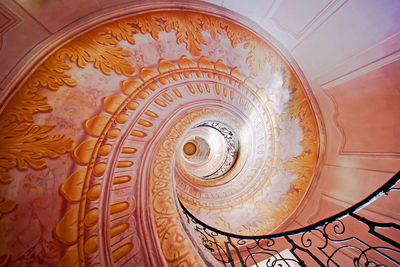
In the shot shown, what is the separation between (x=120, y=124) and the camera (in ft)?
6.53

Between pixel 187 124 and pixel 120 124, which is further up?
pixel 187 124

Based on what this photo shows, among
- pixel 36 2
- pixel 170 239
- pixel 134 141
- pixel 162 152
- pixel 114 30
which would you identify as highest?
pixel 114 30

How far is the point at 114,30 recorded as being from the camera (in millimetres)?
2094

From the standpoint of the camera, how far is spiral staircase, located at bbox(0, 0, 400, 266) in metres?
1.40

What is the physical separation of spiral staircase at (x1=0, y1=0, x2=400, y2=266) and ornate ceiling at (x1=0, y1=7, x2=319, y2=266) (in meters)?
0.01

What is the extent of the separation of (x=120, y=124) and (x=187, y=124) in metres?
1.40

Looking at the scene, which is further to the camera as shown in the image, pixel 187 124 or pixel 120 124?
pixel 187 124

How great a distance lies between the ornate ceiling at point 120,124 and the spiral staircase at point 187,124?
0.5 inches

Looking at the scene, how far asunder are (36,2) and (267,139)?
504cm

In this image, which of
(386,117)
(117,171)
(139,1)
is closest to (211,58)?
(139,1)

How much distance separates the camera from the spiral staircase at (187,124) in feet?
4.59

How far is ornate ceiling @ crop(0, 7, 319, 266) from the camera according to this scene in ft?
4.30

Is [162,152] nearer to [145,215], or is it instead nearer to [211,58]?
[145,215]

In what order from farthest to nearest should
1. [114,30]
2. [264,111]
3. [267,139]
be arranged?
[267,139]
[264,111]
[114,30]
